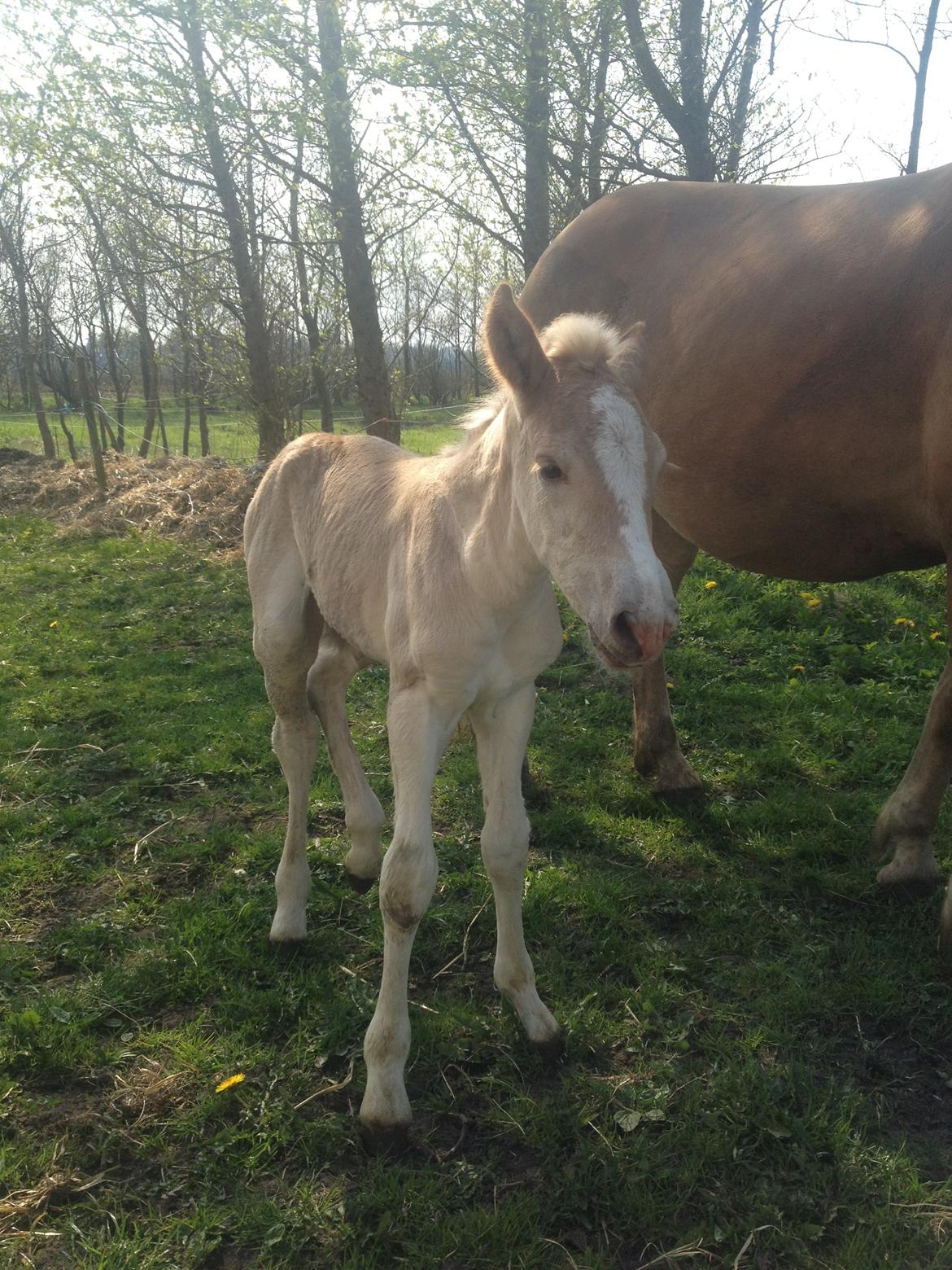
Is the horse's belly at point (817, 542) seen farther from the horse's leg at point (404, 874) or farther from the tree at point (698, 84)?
the tree at point (698, 84)

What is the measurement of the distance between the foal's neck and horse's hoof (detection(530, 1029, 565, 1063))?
1311mm

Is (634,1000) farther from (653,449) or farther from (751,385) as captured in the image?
(751,385)

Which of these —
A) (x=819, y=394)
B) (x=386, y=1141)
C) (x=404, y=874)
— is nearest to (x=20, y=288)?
(x=819, y=394)

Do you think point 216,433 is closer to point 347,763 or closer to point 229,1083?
point 347,763

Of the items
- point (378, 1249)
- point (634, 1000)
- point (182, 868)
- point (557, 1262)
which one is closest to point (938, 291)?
point (634, 1000)

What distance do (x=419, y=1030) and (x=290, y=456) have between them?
6.97ft

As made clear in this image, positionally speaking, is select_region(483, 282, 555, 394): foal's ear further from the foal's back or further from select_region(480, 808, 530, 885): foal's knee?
select_region(480, 808, 530, 885): foal's knee

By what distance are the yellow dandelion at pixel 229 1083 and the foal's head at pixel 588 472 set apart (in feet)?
5.39

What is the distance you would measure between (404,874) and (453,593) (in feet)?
2.55

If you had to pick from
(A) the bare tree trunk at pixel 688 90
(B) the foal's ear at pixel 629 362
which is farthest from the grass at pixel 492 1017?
(A) the bare tree trunk at pixel 688 90

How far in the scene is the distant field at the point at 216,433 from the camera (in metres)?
16.6

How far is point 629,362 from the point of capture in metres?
2.17

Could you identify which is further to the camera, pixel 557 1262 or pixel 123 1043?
pixel 123 1043

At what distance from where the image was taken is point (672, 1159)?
215cm
